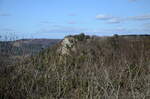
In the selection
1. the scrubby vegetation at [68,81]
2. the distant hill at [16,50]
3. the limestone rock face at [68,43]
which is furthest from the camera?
the limestone rock face at [68,43]

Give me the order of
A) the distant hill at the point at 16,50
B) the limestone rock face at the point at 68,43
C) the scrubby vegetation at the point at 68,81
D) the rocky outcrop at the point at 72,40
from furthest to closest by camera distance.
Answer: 1. the rocky outcrop at the point at 72,40
2. the limestone rock face at the point at 68,43
3. the distant hill at the point at 16,50
4. the scrubby vegetation at the point at 68,81

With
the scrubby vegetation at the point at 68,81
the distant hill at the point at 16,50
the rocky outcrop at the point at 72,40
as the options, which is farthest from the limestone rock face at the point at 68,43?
the distant hill at the point at 16,50

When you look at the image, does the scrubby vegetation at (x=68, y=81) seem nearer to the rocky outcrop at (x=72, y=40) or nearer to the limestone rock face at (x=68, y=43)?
the limestone rock face at (x=68, y=43)

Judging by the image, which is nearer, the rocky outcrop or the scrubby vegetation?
the scrubby vegetation

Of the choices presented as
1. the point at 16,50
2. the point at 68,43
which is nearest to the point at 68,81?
the point at 16,50

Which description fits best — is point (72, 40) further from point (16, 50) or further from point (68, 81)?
point (16, 50)

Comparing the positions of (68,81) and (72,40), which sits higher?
(72,40)

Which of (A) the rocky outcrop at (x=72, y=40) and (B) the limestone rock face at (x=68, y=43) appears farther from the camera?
(A) the rocky outcrop at (x=72, y=40)

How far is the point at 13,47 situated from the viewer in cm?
552

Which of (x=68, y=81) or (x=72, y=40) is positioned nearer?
(x=68, y=81)

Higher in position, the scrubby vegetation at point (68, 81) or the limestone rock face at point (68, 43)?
the limestone rock face at point (68, 43)

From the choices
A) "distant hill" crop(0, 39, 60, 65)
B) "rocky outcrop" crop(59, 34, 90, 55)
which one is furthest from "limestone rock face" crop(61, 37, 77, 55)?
"distant hill" crop(0, 39, 60, 65)

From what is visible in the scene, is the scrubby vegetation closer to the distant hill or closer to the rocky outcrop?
the distant hill

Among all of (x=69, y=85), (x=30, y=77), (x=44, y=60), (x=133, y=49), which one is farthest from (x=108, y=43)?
(x=30, y=77)
